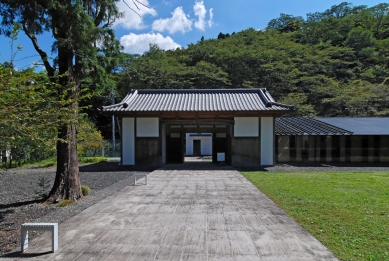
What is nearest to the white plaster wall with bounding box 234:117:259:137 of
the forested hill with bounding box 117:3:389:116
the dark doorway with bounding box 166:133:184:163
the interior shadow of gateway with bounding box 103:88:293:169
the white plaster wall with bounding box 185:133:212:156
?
the interior shadow of gateway with bounding box 103:88:293:169

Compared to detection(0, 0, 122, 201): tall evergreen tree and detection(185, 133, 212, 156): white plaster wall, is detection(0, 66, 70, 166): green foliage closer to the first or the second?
detection(0, 0, 122, 201): tall evergreen tree

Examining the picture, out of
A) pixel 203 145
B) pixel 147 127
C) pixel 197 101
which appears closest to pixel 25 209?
pixel 147 127

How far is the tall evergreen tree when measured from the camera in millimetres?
6535

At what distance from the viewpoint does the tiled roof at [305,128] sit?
611 inches

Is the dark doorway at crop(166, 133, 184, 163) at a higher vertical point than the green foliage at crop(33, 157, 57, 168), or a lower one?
higher

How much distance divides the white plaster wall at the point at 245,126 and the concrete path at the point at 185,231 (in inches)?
293

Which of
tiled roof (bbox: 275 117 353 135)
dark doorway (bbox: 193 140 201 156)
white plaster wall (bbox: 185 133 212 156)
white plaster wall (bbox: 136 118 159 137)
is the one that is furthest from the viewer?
dark doorway (bbox: 193 140 201 156)

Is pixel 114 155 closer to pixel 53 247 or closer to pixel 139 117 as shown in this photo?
pixel 139 117

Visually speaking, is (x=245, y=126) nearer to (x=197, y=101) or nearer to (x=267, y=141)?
(x=267, y=141)

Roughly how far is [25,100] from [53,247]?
2.03 m

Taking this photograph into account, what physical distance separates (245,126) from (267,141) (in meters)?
1.41

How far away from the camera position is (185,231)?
4.53 m

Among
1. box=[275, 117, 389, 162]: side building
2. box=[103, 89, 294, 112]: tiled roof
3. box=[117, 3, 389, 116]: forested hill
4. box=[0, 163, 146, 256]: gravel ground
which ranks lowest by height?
box=[0, 163, 146, 256]: gravel ground

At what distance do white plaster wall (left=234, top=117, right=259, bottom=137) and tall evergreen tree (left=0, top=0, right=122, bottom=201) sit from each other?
28.0ft
